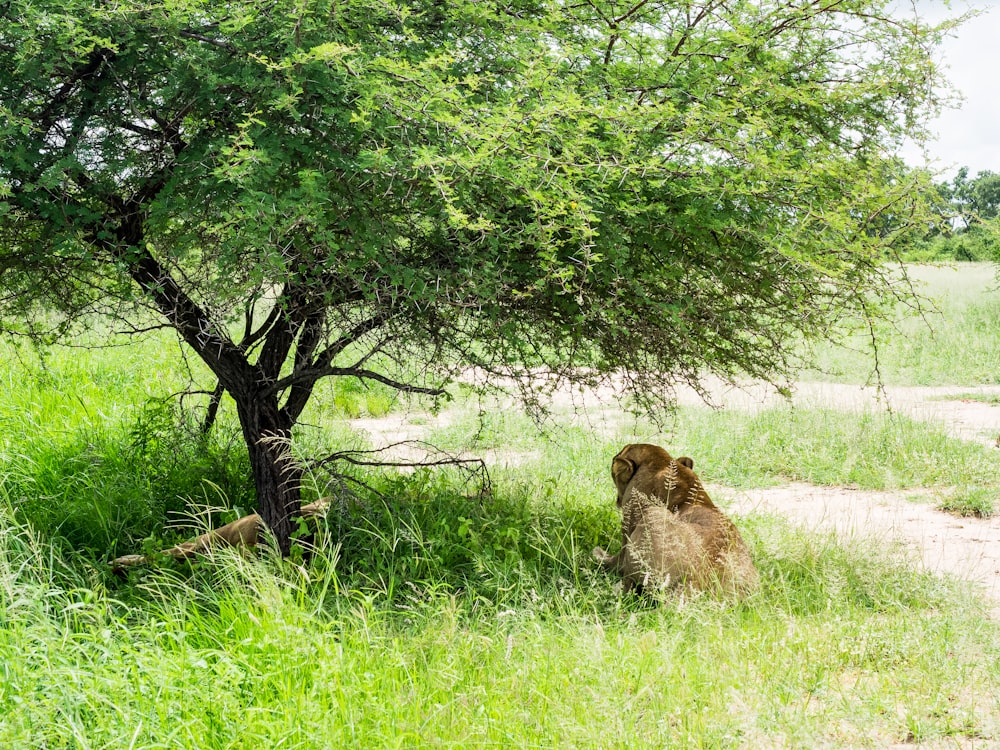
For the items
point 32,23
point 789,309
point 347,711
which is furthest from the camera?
point 789,309

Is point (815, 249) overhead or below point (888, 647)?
overhead

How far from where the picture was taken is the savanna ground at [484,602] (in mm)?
3270

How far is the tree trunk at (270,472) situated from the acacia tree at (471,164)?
179 mm

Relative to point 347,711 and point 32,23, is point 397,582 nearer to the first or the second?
point 347,711

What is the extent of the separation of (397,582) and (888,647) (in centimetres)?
239

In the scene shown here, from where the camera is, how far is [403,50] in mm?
4852

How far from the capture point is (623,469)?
5465mm

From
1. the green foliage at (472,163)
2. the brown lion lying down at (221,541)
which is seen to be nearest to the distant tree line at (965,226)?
the green foliage at (472,163)

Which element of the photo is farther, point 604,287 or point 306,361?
point 306,361

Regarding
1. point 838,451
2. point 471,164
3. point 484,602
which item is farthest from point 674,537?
point 838,451

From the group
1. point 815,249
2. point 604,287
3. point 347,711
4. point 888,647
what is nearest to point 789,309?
point 815,249

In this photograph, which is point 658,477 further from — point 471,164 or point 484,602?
point 471,164

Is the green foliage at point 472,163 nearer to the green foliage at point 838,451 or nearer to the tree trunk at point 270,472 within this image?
the tree trunk at point 270,472

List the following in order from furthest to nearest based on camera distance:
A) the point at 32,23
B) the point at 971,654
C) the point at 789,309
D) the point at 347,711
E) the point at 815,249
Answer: the point at 789,309 → the point at 815,249 → the point at 32,23 → the point at 971,654 → the point at 347,711
